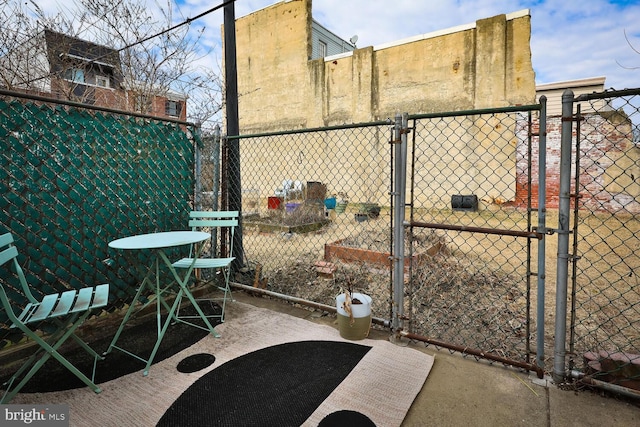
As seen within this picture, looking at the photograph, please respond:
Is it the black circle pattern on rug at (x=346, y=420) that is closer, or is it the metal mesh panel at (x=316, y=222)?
the black circle pattern on rug at (x=346, y=420)

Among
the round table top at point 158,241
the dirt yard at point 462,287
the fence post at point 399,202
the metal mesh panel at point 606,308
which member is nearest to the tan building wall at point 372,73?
the metal mesh panel at point 606,308

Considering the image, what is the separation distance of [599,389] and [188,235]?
3.11 meters

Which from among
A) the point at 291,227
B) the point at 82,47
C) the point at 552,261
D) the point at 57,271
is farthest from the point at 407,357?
the point at 82,47

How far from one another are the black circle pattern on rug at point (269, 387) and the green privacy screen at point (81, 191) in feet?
3.59

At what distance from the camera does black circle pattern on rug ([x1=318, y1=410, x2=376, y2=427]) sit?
1.65 m

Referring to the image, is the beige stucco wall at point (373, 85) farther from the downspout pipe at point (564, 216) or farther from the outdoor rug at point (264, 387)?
the outdoor rug at point (264, 387)

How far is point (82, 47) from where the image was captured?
6449 millimetres

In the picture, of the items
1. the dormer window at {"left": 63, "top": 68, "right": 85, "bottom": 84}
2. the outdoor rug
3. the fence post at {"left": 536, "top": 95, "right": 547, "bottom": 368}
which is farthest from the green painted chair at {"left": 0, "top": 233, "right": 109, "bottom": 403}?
the dormer window at {"left": 63, "top": 68, "right": 85, "bottom": 84}

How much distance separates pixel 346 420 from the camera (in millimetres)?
1682

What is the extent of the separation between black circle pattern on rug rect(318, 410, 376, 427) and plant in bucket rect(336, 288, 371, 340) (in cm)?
79

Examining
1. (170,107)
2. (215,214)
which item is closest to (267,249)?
(215,214)

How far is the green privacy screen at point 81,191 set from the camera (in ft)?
7.52

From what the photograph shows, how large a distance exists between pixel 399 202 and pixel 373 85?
11871 mm

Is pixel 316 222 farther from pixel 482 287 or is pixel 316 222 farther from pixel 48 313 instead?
pixel 48 313
